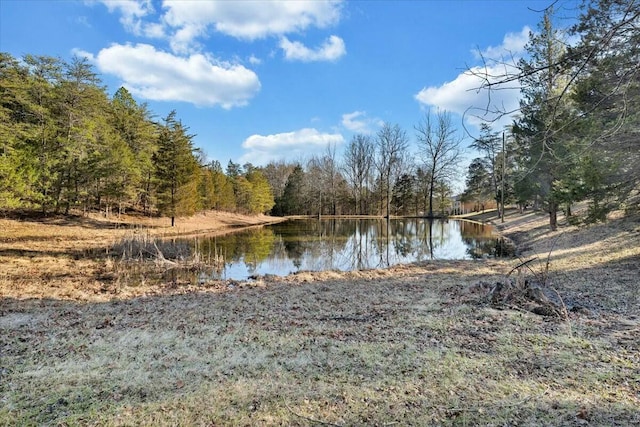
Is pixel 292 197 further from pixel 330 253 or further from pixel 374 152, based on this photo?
pixel 330 253

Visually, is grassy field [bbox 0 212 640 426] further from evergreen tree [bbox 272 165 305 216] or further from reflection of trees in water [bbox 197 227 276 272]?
evergreen tree [bbox 272 165 305 216]

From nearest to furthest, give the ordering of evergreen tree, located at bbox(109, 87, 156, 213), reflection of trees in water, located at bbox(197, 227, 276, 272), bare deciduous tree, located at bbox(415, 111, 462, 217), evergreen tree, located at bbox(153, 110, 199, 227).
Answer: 1. reflection of trees in water, located at bbox(197, 227, 276, 272)
2. evergreen tree, located at bbox(109, 87, 156, 213)
3. evergreen tree, located at bbox(153, 110, 199, 227)
4. bare deciduous tree, located at bbox(415, 111, 462, 217)

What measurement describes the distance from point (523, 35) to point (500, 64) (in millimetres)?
586

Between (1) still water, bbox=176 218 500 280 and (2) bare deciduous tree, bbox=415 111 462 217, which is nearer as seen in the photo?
(1) still water, bbox=176 218 500 280

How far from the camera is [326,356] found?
3.65 metres

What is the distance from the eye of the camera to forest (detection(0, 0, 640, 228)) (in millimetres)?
2729

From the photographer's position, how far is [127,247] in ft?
42.8

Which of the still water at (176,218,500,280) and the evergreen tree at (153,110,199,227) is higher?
the evergreen tree at (153,110,199,227)

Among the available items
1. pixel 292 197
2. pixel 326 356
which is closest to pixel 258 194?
pixel 292 197

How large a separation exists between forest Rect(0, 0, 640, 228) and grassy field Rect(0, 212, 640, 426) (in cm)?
186

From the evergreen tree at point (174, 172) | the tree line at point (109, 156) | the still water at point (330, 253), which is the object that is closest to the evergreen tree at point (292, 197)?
the tree line at point (109, 156)

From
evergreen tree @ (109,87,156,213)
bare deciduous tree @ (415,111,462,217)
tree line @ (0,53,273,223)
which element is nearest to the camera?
tree line @ (0,53,273,223)

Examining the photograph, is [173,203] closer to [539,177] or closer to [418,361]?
[539,177]

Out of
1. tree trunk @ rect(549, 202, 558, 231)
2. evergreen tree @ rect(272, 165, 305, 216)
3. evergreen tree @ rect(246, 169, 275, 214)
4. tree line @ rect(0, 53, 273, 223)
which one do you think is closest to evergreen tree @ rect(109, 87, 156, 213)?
tree line @ rect(0, 53, 273, 223)
